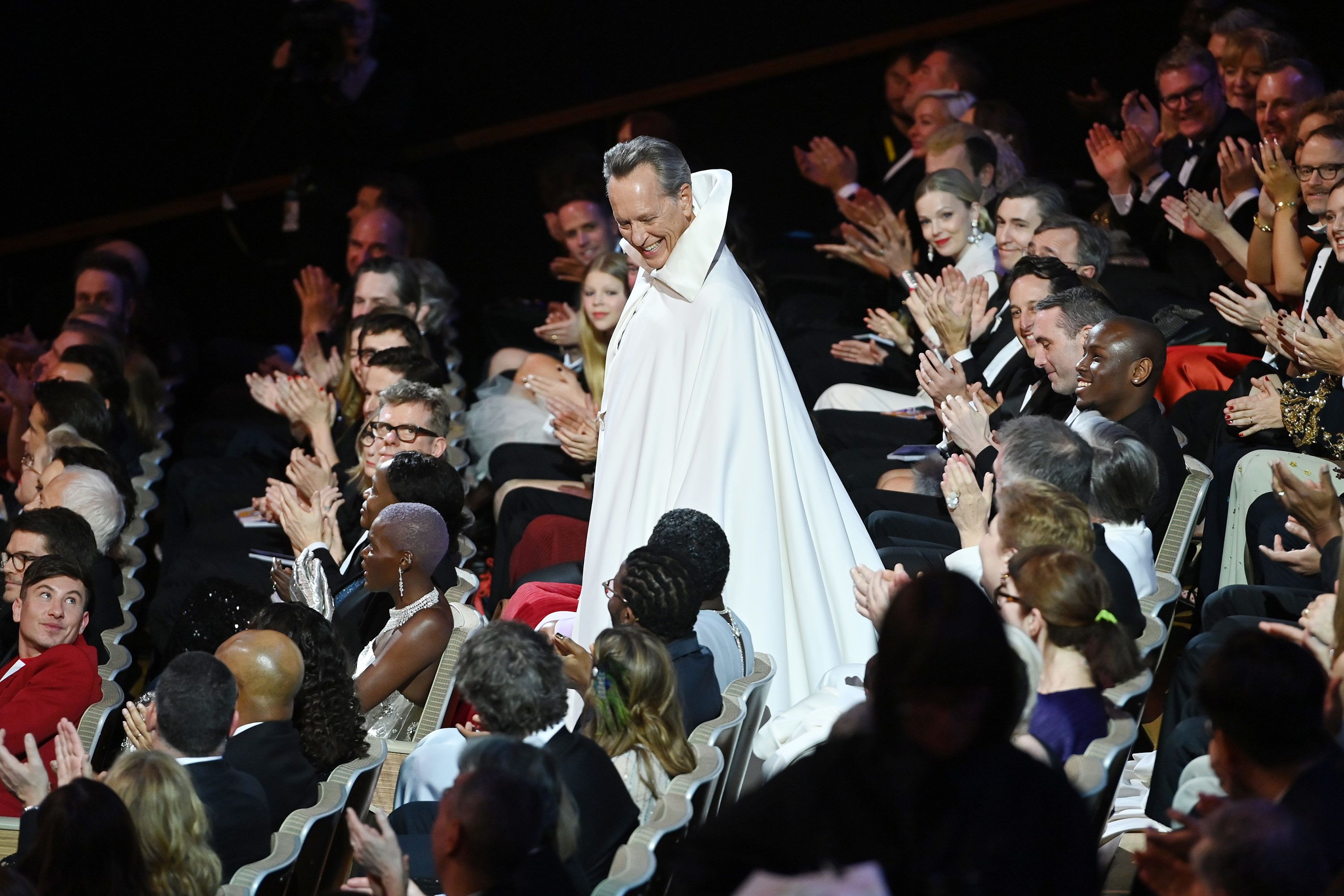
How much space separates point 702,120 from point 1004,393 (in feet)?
13.4

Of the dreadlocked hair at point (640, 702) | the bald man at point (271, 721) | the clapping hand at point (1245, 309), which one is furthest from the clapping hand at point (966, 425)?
the bald man at point (271, 721)

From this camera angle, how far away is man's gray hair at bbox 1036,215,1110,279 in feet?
16.7

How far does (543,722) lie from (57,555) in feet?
6.92

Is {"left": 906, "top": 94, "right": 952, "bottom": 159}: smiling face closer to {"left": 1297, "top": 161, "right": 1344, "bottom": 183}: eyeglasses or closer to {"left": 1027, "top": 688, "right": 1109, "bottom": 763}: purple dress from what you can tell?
{"left": 1297, "top": 161, "right": 1344, "bottom": 183}: eyeglasses

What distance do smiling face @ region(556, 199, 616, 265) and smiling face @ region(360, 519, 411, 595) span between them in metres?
3.09

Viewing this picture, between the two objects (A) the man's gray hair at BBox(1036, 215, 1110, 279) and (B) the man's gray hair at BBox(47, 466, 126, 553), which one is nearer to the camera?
(B) the man's gray hair at BBox(47, 466, 126, 553)

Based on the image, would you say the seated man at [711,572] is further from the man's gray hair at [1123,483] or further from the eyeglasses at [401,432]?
the eyeglasses at [401,432]

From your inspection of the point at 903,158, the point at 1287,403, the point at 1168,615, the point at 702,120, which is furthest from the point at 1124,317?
the point at 702,120

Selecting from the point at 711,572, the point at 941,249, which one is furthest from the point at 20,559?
the point at 941,249

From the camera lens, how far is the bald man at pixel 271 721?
121 inches

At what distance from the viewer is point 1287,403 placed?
4117mm

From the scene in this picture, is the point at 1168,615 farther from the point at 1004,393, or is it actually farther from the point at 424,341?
the point at 424,341

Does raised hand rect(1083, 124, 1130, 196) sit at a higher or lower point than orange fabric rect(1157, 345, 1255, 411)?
higher

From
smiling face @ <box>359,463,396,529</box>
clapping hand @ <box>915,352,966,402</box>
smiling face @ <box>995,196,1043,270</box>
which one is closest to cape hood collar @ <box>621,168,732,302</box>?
clapping hand @ <box>915,352,966,402</box>
